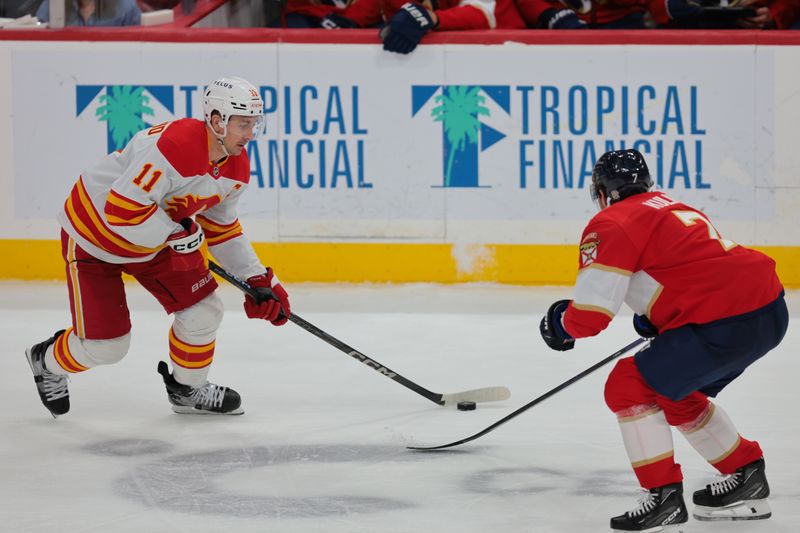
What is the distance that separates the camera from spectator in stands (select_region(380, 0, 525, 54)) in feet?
18.7

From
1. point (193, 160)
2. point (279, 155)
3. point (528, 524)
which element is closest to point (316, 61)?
point (279, 155)

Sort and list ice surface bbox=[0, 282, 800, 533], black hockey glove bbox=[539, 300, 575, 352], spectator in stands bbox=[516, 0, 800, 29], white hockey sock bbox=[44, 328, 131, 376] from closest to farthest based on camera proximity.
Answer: black hockey glove bbox=[539, 300, 575, 352], ice surface bbox=[0, 282, 800, 533], white hockey sock bbox=[44, 328, 131, 376], spectator in stands bbox=[516, 0, 800, 29]

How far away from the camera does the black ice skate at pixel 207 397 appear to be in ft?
12.0

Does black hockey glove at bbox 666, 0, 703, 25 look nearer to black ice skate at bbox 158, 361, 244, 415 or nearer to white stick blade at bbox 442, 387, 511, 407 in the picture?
white stick blade at bbox 442, 387, 511, 407

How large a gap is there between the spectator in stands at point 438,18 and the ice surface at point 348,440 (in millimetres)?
1371

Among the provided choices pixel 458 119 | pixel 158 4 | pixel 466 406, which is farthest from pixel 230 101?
pixel 158 4

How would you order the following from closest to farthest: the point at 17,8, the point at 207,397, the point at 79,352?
the point at 79,352 < the point at 207,397 < the point at 17,8

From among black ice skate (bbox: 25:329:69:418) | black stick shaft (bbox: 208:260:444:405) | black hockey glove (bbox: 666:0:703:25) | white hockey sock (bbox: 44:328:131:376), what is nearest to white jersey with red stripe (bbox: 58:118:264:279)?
black stick shaft (bbox: 208:260:444:405)

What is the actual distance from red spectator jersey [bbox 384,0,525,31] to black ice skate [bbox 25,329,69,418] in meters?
2.92

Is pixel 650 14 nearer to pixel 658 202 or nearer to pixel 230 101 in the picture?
pixel 230 101

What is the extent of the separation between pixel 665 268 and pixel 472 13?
3.69 m

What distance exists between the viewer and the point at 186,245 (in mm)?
3383

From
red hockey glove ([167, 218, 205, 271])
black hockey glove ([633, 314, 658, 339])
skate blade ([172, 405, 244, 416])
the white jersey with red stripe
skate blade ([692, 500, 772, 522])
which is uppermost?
the white jersey with red stripe

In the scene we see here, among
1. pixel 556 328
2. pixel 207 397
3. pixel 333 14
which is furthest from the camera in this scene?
pixel 333 14
